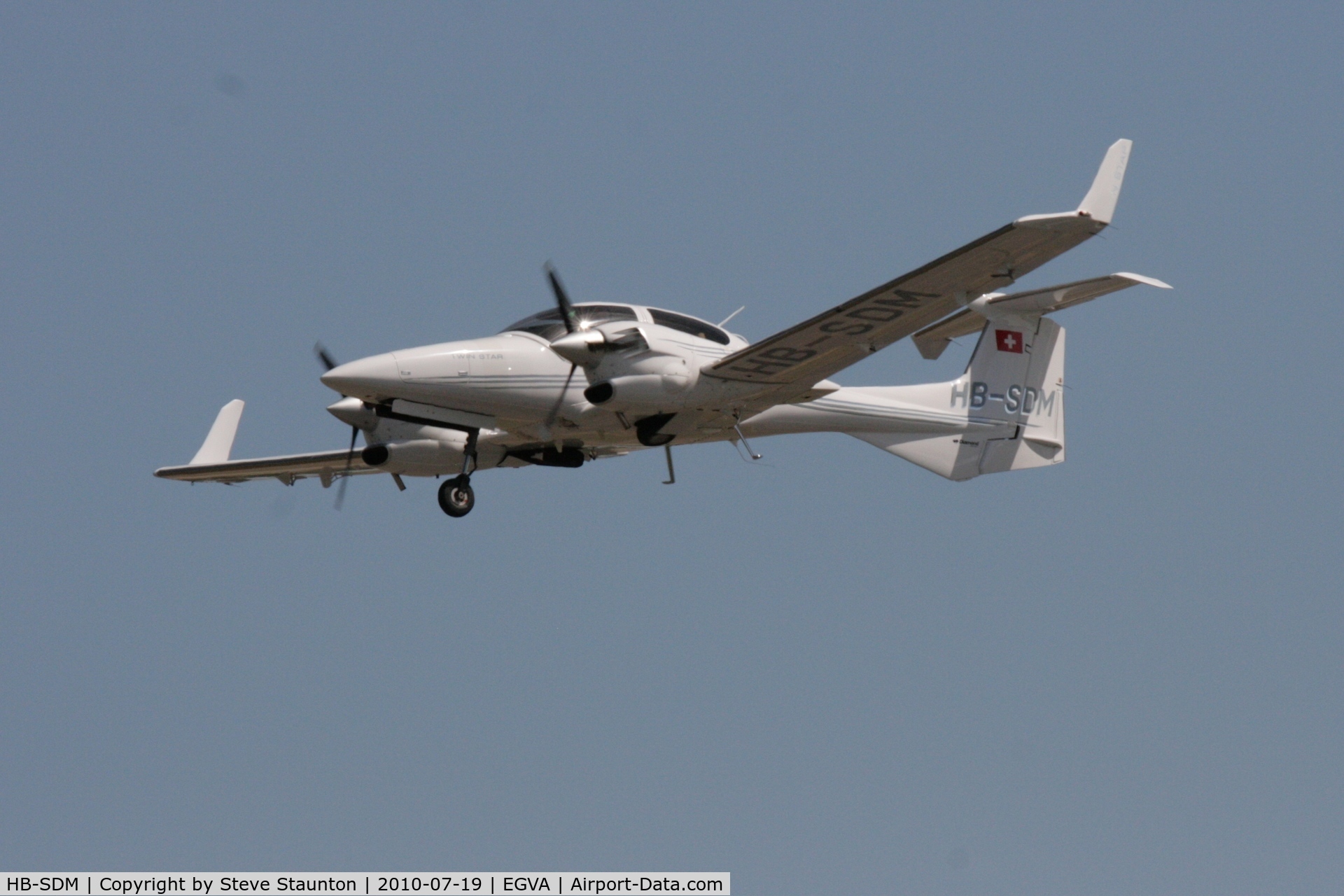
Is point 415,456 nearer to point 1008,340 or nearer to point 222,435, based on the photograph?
point 222,435

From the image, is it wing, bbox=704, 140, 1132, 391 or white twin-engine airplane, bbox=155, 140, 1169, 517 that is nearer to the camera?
wing, bbox=704, 140, 1132, 391

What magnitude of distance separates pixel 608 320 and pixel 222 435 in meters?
9.65

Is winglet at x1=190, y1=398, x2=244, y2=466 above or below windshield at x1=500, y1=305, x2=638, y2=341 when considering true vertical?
above

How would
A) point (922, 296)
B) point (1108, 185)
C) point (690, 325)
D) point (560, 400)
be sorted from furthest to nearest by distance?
point (690, 325) < point (560, 400) < point (922, 296) < point (1108, 185)

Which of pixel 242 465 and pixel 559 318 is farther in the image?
pixel 242 465

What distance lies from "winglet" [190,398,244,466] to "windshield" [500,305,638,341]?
8.17 meters

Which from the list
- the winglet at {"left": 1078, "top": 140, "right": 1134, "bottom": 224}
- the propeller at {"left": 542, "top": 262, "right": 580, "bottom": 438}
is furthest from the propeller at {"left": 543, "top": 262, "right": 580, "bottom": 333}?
the winglet at {"left": 1078, "top": 140, "right": 1134, "bottom": 224}

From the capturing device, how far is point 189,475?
25000 millimetres

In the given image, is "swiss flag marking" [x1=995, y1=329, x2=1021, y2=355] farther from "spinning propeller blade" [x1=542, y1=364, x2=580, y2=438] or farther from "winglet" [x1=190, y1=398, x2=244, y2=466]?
"winglet" [x1=190, y1=398, x2=244, y2=466]

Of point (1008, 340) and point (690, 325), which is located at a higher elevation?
point (1008, 340)

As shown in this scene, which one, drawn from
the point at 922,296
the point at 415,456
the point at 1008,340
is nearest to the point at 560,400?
the point at 415,456

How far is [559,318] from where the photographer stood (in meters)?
19.7

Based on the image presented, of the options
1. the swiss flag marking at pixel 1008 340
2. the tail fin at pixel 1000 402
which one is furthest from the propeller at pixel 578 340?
the swiss flag marking at pixel 1008 340

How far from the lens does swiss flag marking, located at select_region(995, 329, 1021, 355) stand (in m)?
25.0
